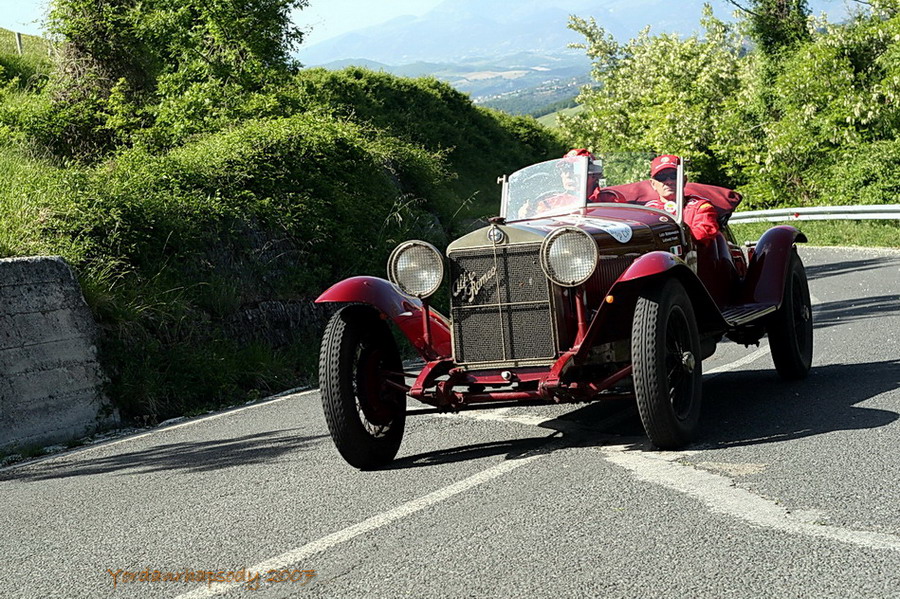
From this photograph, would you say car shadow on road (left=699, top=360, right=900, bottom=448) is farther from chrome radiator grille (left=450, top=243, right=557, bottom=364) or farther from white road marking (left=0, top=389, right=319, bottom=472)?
white road marking (left=0, top=389, right=319, bottom=472)

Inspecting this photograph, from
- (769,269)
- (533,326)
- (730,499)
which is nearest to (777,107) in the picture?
(769,269)

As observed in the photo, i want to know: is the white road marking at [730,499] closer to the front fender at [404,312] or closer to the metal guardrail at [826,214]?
the front fender at [404,312]

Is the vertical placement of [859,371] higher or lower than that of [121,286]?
lower

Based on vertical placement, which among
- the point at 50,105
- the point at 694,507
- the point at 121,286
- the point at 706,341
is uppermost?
the point at 50,105

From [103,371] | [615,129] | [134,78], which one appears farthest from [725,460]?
[615,129]

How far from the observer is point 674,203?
301 inches

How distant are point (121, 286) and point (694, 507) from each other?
6671mm

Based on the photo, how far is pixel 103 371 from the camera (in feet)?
28.9

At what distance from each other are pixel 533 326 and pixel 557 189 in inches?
54.8

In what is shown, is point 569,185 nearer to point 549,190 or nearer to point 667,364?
point 549,190

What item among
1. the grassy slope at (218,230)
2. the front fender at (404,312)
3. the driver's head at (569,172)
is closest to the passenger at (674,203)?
the driver's head at (569,172)

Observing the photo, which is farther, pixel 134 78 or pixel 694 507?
pixel 134 78

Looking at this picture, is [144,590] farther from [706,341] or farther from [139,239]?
[139,239]

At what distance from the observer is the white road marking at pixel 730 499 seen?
13.7 feet
